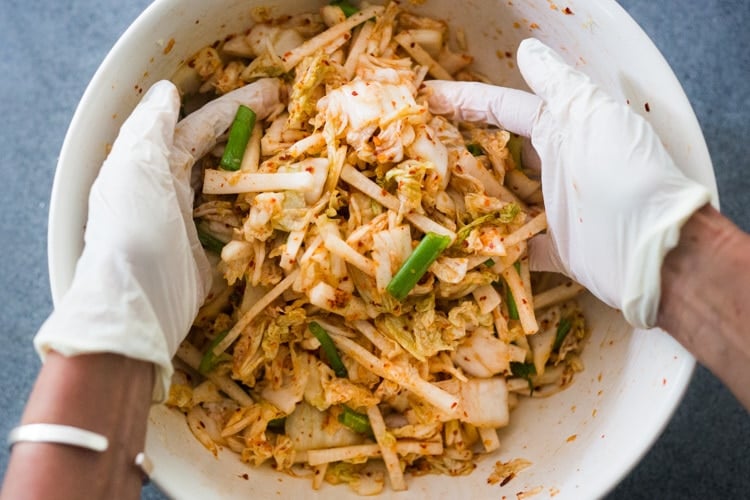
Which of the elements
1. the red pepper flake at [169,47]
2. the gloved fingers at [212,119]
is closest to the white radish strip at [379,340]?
the gloved fingers at [212,119]

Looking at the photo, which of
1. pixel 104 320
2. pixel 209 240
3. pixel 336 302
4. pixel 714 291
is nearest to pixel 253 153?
pixel 209 240

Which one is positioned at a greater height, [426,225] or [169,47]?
[169,47]

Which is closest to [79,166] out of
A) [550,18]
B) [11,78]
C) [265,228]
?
[265,228]

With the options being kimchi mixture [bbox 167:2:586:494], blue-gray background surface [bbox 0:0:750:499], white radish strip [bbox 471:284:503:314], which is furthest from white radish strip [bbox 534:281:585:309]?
blue-gray background surface [bbox 0:0:750:499]

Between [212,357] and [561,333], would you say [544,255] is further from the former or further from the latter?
[212,357]

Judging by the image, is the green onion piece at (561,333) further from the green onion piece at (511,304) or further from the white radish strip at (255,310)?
the white radish strip at (255,310)
